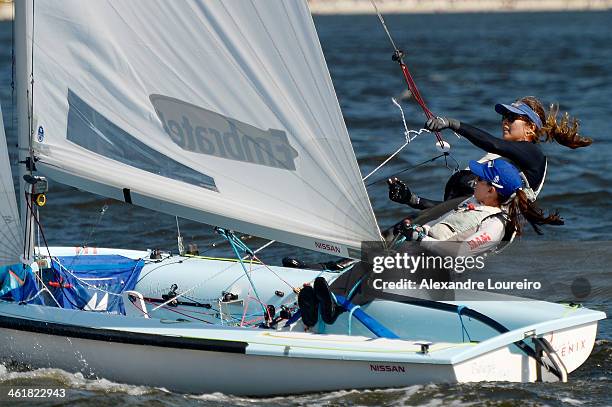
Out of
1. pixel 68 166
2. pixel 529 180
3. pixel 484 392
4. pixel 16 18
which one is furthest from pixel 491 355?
pixel 16 18

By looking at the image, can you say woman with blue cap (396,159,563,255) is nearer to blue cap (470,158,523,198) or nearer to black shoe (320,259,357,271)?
blue cap (470,158,523,198)

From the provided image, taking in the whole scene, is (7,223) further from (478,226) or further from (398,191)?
(478,226)

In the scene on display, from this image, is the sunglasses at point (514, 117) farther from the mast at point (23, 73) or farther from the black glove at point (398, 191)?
the mast at point (23, 73)

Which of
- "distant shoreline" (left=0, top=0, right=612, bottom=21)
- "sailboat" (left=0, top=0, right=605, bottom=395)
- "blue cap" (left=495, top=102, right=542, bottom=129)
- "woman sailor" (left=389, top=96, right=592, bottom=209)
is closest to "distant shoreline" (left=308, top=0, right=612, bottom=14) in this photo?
"distant shoreline" (left=0, top=0, right=612, bottom=21)

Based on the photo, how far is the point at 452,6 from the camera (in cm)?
8131

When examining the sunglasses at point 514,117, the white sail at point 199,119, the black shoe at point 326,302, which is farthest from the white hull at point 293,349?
the sunglasses at point 514,117

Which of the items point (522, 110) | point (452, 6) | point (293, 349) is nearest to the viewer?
point (293, 349)

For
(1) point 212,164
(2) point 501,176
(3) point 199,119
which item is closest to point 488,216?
(2) point 501,176

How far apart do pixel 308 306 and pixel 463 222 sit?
2.52 ft

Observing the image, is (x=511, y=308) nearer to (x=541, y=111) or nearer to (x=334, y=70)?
(x=541, y=111)

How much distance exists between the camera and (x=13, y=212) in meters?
5.21

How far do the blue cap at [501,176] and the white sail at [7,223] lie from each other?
2.06 metres

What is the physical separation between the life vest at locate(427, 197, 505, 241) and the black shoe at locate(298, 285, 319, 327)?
583mm

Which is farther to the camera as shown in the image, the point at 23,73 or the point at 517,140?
the point at 517,140
